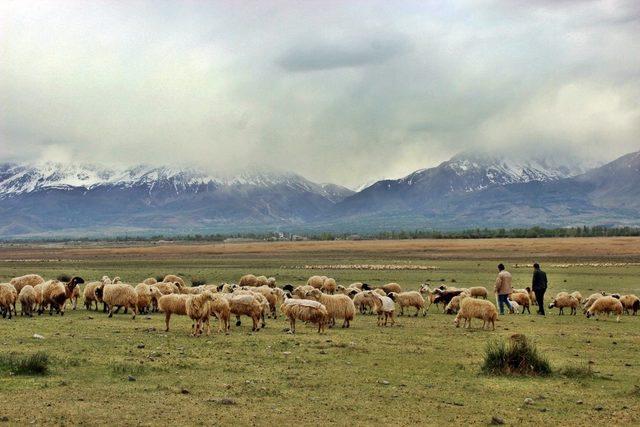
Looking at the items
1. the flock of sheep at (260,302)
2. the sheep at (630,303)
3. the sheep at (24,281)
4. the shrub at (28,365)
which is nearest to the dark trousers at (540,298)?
the flock of sheep at (260,302)

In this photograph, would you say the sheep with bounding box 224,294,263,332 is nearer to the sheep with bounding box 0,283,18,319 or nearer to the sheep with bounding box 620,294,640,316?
the sheep with bounding box 0,283,18,319

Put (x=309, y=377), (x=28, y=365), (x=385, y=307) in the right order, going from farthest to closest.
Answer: (x=385, y=307) → (x=309, y=377) → (x=28, y=365)

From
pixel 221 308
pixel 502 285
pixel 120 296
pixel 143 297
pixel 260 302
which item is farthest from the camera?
pixel 502 285

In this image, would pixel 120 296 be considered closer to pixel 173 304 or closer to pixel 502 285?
pixel 173 304

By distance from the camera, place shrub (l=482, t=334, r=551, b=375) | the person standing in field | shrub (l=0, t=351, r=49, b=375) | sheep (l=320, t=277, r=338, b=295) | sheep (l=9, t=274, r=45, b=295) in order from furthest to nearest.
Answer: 1. sheep (l=320, t=277, r=338, b=295)
2. sheep (l=9, t=274, r=45, b=295)
3. the person standing in field
4. shrub (l=482, t=334, r=551, b=375)
5. shrub (l=0, t=351, r=49, b=375)

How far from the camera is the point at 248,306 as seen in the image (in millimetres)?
23203

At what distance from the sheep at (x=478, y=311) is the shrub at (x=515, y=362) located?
745cm

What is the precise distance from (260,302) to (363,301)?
5.79m

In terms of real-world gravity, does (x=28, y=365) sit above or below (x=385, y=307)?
below

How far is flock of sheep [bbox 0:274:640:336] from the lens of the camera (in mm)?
22438

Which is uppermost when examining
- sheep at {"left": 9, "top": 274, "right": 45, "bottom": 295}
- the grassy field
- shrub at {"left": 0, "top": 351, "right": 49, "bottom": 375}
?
sheep at {"left": 9, "top": 274, "right": 45, "bottom": 295}

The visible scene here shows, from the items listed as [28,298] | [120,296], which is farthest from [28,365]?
[28,298]

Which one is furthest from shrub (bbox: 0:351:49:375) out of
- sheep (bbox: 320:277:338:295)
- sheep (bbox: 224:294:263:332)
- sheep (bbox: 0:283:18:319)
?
sheep (bbox: 320:277:338:295)

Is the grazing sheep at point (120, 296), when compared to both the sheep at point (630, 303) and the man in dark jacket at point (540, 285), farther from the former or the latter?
the sheep at point (630, 303)
